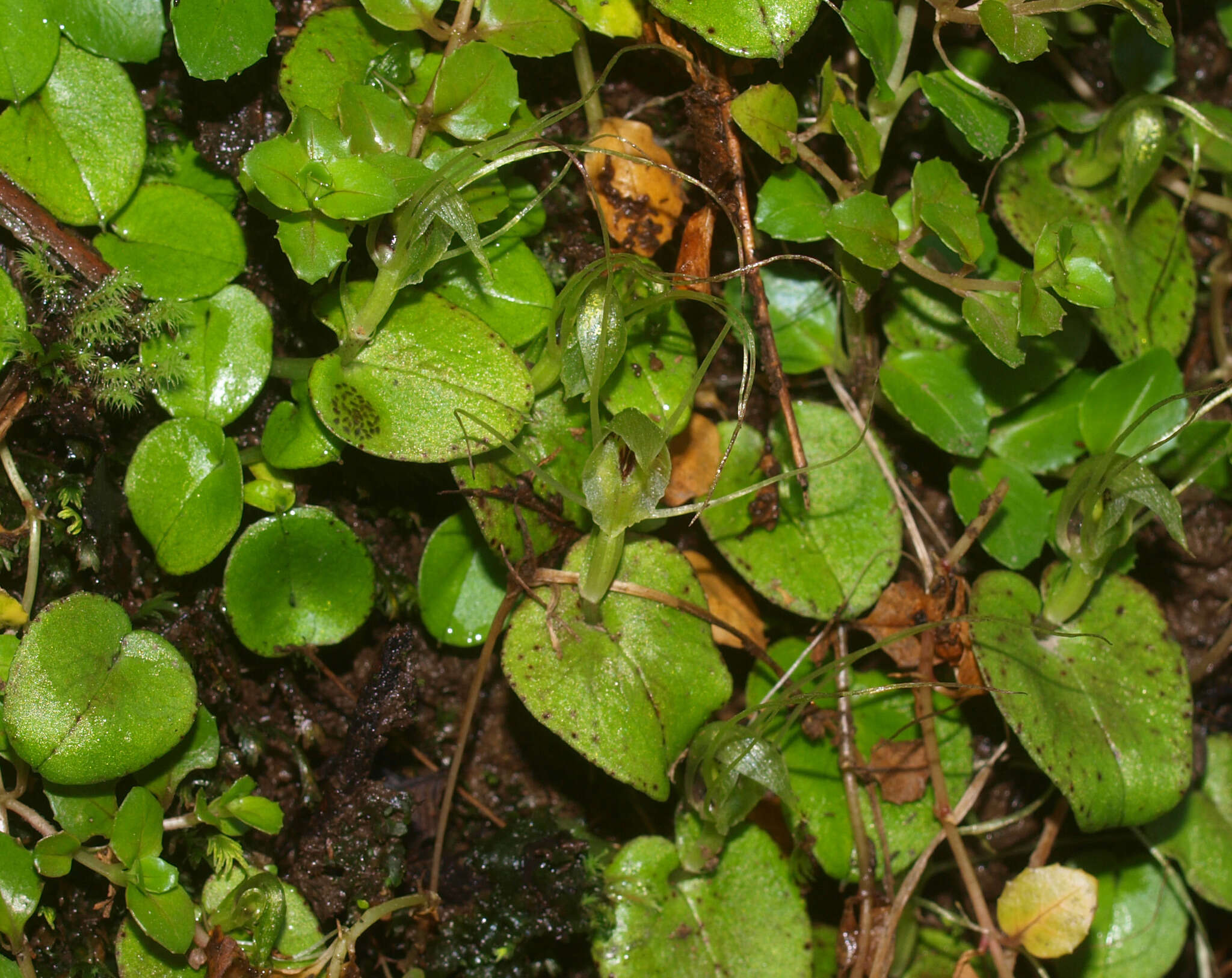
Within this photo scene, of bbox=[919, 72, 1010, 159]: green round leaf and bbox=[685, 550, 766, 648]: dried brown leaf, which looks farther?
bbox=[685, 550, 766, 648]: dried brown leaf

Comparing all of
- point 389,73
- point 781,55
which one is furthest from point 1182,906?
point 389,73

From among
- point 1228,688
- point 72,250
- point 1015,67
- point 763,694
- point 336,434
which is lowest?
point 1228,688

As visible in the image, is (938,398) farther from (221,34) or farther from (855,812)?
(221,34)

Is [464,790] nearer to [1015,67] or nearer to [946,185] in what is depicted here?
[946,185]

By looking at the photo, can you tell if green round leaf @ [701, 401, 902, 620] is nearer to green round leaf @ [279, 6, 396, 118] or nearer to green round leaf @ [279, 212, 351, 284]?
green round leaf @ [279, 212, 351, 284]

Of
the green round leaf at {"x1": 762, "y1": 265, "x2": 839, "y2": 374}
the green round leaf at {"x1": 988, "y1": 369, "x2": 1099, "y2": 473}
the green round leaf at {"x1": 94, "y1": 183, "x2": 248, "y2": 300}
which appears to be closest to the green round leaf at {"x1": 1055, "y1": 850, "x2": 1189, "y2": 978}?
the green round leaf at {"x1": 988, "y1": 369, "x2": 1099, "y2": 473}

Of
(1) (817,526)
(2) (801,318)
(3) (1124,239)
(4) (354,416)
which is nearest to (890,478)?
(1) (817,526)
